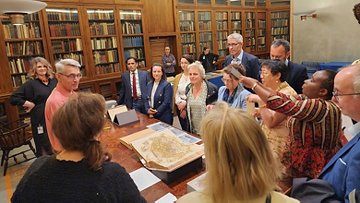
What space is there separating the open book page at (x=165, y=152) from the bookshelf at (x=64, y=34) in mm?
3987

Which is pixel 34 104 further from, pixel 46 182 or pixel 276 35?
pixel 276 35

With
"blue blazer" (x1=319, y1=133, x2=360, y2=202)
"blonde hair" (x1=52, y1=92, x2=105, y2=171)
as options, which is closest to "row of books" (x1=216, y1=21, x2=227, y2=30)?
"blue blazer" (x1=319, y1=133, x2=360, y2=202)

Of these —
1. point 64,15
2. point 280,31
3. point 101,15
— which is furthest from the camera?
point 280,31

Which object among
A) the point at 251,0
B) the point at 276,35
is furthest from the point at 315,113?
the point at 276,35

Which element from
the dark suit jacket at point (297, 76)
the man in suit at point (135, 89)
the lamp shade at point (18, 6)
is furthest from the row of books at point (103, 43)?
the dark suit jacket at point (297, 76)

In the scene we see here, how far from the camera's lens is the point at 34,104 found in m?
3.06

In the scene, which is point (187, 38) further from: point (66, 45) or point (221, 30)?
point (66, 45)

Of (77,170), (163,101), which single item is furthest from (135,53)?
(77,170)

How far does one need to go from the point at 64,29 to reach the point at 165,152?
441 centimetres

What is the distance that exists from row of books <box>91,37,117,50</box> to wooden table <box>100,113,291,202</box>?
306cm

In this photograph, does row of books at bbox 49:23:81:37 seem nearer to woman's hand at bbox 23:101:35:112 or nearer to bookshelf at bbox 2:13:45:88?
bookshelf at bbox 2:13:45:88

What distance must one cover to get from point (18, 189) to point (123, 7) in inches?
208

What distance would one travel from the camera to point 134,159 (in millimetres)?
1872

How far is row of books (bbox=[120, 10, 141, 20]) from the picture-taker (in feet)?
18.7
